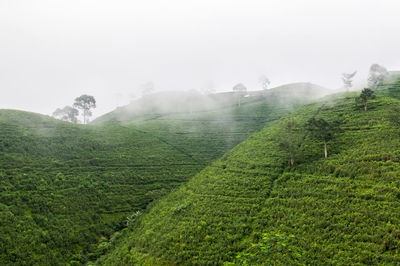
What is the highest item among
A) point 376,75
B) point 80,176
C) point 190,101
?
point 376,75

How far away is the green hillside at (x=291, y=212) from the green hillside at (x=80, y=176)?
4.09 meters

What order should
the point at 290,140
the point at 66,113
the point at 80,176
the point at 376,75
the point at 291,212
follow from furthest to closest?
the point at 66,113 < the point at 376,75 < the point at 290,140 < the point at 80,176 < the point at 291,212

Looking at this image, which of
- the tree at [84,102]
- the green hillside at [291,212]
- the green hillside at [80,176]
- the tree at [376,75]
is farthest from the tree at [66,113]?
the tree at [376,75]

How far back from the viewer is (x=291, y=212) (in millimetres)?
20047

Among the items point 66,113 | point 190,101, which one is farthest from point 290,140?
point 66,113

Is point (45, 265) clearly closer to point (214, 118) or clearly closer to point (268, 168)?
point (268, 168)

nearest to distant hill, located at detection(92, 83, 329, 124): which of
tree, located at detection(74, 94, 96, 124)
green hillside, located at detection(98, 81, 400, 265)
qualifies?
tree, located at detection(74, 94, 96, 124)

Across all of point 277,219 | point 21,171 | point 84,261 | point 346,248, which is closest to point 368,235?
point 346,248

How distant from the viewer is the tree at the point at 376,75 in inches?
2874

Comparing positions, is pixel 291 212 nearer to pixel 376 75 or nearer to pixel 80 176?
pixel 80 176

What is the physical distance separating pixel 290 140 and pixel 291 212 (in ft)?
66.1

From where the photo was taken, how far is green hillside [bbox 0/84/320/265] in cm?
2111

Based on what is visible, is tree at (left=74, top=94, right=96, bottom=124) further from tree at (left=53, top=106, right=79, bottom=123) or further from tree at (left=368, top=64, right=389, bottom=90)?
tree at (left=368, top=64, right=389, bottom=90)

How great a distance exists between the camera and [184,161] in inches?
1738
